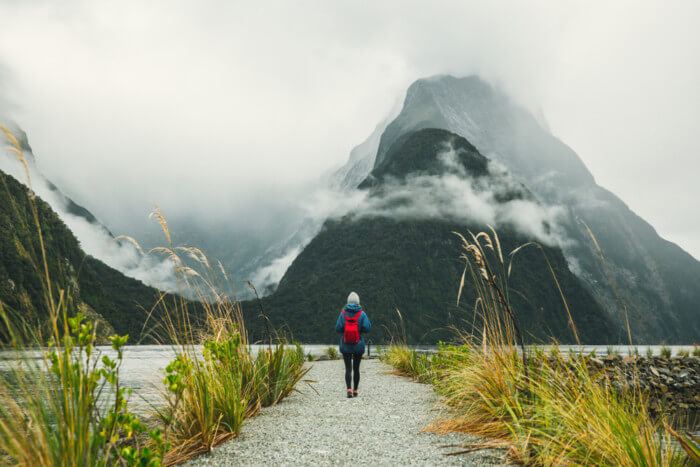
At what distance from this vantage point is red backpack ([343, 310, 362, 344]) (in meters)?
6.77

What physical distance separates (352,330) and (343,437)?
9.25ft

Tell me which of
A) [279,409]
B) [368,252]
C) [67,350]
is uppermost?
[368,252]

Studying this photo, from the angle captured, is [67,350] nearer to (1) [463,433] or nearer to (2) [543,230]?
(1) [463,433]

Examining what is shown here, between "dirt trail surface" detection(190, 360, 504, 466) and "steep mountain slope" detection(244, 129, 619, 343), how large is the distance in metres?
103

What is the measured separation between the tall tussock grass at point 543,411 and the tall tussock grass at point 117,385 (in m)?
2.44

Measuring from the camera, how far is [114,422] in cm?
226

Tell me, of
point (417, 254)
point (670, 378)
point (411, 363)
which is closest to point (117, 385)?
point (411, 363)

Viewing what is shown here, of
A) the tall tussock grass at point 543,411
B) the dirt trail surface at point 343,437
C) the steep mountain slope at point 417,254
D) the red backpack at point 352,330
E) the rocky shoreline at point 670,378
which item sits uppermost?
the steep mountain slope at point 417,254

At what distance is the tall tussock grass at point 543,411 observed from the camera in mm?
2580

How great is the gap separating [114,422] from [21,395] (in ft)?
1.80

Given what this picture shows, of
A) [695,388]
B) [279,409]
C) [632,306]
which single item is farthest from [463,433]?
[632,306]

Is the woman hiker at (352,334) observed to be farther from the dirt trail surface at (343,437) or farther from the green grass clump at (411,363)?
the green grass clump at (411,363)

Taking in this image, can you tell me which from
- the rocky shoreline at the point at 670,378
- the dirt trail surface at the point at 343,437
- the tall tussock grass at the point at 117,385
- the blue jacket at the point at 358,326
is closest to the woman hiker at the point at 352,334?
the blue jacket at the point at 358,326

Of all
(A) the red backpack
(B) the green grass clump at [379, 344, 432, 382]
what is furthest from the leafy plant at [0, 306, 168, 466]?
(B) the green grass clump at [379, 344, 432, 382]
